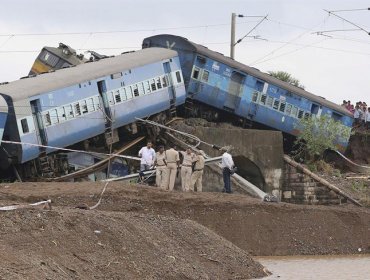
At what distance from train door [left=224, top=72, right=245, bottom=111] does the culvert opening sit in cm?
249

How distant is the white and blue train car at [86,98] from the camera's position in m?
25.5

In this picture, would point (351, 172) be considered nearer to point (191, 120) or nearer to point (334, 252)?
point (191, 120)

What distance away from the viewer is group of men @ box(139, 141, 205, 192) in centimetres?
2552

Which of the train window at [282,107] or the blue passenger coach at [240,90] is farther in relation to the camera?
the train window at [282,107]

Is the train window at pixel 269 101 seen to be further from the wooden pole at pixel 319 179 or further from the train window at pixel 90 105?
the train window at pixel 90 105

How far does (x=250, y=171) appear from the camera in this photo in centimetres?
3359

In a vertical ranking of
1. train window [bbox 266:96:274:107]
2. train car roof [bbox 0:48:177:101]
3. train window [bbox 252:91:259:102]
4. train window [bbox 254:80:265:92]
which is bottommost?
train window [bbox 266:96:274:107]

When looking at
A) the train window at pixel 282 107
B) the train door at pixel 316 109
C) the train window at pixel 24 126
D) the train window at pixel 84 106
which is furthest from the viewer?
the train door at pixel 316 109

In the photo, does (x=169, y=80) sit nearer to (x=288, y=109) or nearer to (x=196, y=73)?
(x=196, y=73)

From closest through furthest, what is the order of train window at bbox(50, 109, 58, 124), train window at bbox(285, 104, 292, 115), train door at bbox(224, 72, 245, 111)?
train window at bbox(50, 109, 58, 124) → train door at bbox(224, 72, 245, 111) → train window at bbox(285, 104, 292, 115)

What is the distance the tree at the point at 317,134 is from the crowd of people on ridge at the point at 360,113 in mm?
5332

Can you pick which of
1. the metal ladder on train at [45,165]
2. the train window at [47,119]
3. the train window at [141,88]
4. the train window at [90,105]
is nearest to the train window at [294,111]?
the train window at [141,88]

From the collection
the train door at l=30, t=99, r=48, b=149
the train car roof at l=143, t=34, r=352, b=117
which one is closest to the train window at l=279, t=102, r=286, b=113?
the train car roof at l=143, t=34, r=352, b=117

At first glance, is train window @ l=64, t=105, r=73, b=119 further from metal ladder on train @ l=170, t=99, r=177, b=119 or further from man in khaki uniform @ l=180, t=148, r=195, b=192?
metal ladder on train @ l=170, t=99, r=177, b=119
